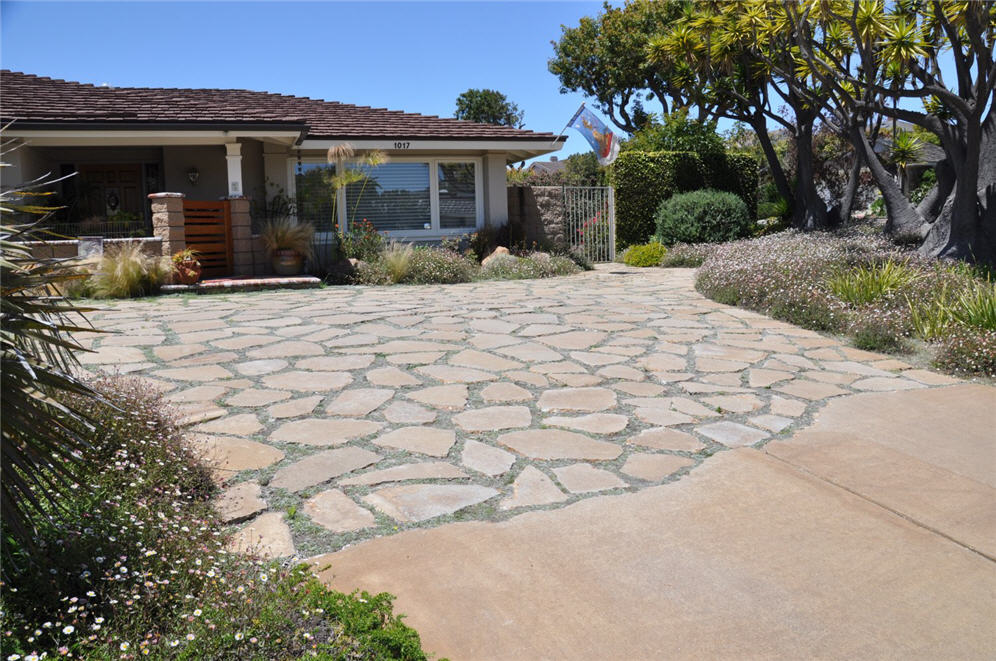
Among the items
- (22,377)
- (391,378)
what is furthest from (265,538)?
(391,378)

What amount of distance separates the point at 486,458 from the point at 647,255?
1276 cm

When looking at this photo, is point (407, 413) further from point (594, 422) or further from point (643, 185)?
point (643, 185)

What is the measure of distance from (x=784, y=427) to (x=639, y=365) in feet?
5.56

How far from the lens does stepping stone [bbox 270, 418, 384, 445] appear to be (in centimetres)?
442

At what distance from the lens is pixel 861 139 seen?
593 inches

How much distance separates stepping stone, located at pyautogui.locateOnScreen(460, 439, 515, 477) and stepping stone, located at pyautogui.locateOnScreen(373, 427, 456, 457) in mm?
121

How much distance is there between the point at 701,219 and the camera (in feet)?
57.7

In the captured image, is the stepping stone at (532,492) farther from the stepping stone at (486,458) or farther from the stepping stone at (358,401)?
the stepping stone at (358,401)

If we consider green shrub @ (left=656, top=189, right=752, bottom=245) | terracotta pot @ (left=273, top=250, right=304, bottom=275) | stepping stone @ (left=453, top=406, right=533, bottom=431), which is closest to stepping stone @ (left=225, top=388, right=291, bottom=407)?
stepping stone @ (left=453, top=406, right=533, bottom=431)

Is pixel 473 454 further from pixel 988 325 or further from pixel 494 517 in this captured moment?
pixel 988 325

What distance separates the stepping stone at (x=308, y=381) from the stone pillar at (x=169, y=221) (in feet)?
23.9

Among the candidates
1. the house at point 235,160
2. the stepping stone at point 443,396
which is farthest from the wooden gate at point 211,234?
the stepping stone at point 443,396

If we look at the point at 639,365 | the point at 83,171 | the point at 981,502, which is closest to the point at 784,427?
the point at 981,502

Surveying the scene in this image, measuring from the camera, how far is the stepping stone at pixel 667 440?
4.41 meters
